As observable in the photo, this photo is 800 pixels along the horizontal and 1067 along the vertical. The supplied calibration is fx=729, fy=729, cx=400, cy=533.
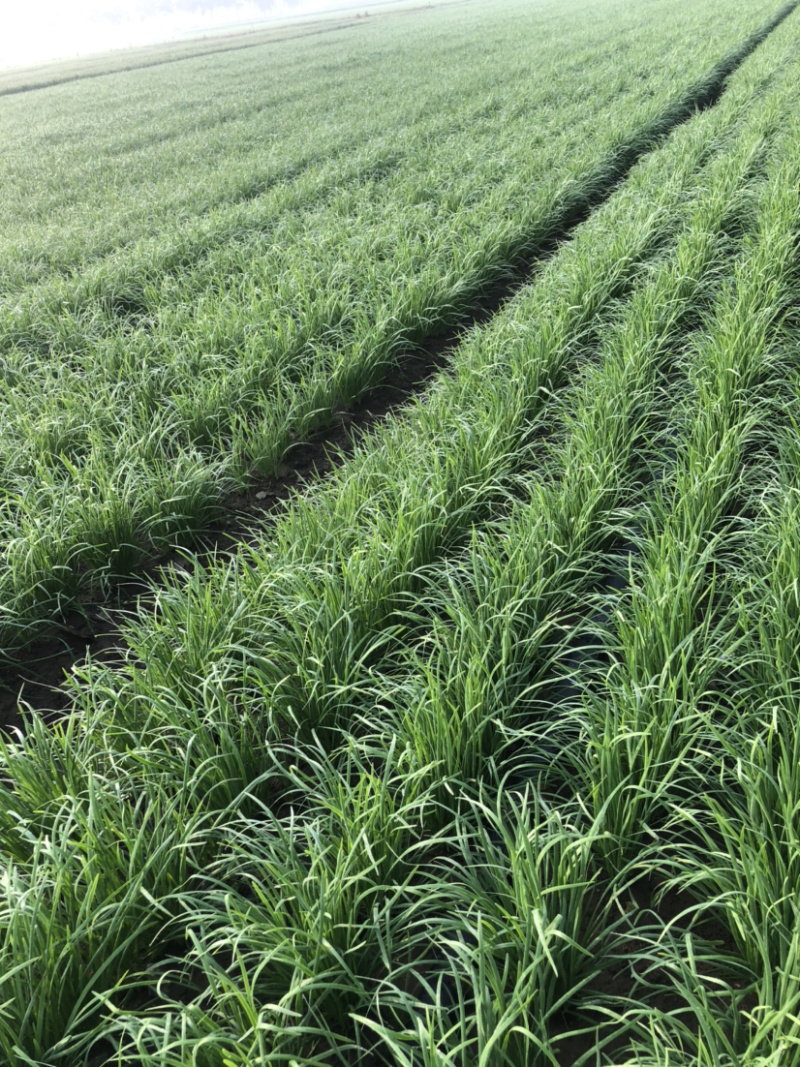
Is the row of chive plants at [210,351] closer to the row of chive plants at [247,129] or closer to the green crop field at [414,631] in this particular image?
the green crop field at [414,631]

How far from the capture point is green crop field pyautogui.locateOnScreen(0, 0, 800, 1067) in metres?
1.42

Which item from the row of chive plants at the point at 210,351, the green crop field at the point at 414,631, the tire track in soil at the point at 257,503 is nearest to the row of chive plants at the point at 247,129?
the green crop field at the point at 414,631

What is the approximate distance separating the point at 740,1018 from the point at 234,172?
1036 cm

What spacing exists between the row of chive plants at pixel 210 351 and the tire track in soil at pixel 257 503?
80 mm

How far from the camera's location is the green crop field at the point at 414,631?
1418 millimetres

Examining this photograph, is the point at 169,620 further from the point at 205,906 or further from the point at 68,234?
the point at 68,234

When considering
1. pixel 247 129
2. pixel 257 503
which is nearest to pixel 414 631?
pixel 257 503

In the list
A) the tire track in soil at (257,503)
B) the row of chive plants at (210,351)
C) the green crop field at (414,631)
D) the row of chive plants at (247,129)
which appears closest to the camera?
the green crop field at (414,631)

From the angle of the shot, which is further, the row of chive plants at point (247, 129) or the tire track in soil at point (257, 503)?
the row of chive plants at point (247, 129)

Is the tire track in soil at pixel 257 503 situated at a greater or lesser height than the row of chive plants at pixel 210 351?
lesser

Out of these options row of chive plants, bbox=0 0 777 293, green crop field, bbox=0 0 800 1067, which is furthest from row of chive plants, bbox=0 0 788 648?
row of chive plants, bbox=0 0 777 293

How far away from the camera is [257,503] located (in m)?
3.61

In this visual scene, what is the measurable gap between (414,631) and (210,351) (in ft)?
9.36

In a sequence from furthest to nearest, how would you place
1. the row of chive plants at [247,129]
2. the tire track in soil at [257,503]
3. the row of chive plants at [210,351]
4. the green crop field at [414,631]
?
the row of chive plants at [247,129], the row of chive plants at [210,351], the tire track in soil at [257,503], the green crop field at [414,631]
